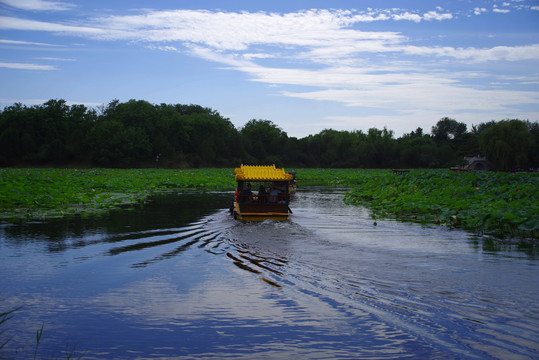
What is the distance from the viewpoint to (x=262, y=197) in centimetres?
1798

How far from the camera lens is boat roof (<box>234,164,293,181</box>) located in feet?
59.0

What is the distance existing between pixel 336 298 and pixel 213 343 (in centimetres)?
257

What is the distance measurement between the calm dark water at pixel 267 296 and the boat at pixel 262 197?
317 cm

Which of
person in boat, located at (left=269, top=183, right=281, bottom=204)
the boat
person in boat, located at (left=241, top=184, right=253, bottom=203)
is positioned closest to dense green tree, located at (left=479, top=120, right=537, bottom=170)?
the boat

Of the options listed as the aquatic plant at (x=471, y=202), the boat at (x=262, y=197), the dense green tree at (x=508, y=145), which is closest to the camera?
the aquatic plant at (x=471, y=202)

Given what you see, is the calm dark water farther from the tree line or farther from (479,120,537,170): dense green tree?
the tree line

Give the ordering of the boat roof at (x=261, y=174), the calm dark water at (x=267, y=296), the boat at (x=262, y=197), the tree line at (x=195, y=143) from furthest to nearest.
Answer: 1. the tree line at (x=195, y=143)
2. the boat roof at (x=261, y=174)
3. the boat at (x=262, y=197)
4. the calm dark water at (x=267, y=296)

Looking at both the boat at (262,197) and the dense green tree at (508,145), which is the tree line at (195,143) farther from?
the boat at (262,197)

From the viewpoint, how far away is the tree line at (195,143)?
63.8m

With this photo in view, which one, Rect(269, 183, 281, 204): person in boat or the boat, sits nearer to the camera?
the boat

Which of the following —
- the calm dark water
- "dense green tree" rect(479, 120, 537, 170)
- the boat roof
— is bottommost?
the calm dark water

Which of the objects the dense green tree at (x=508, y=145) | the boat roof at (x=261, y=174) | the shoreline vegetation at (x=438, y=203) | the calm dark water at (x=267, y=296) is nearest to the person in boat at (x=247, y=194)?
the boat roof at (x=261, y=174)

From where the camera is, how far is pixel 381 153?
339 feet

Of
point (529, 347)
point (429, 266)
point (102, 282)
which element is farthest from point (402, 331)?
point (102, 282)
